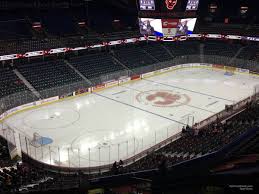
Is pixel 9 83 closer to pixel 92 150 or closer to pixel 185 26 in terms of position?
pixel 92 150

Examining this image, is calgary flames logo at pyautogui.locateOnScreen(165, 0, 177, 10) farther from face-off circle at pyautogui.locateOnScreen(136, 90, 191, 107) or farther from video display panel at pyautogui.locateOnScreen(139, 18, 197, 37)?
face-off circle at pyautogui.locateOnScreen(136, 90, 191, 107)

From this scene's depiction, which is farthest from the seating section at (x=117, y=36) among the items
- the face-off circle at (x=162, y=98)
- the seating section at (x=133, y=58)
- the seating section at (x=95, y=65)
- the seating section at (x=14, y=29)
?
the face-off circle at (x=162, y=98)

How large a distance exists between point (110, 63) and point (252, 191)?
39.1 meters

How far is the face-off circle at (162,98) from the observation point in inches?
1247

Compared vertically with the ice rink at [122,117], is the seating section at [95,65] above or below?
above

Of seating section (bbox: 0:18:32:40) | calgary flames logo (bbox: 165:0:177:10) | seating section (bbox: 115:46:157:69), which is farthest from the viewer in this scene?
seating section (bbox: 115:46:157:69)

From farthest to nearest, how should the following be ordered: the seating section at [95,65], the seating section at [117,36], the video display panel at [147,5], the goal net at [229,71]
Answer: the seating section at [117,36], the goal net at [229,71], the seating section at [95,65], the video display panel at [147,5]

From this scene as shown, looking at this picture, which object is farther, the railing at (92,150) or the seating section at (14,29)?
the seating section at (14,29)

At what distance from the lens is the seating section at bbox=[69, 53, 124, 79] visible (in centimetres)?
4019

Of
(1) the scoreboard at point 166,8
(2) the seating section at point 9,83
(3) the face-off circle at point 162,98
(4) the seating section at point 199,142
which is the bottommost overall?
(3) the face-off circle at point 162,98

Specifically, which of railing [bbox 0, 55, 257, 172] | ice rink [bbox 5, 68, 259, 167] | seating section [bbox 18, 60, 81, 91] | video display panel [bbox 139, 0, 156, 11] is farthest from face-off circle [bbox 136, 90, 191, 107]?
video display panel [bbox 139, 0, 156, 11]

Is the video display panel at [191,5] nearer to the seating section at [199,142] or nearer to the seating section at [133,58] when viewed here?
the seating section at [199,142]

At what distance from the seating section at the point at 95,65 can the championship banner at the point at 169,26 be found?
11.6m

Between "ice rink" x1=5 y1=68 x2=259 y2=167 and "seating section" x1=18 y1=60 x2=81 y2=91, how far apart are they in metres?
3.75
